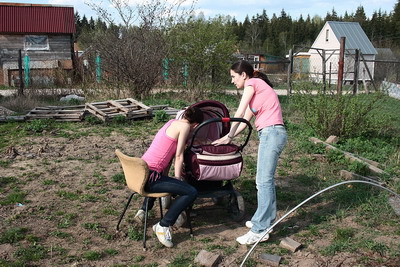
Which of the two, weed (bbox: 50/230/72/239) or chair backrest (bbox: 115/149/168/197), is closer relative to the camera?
chair backrest (bbox: 115/149/168/197)

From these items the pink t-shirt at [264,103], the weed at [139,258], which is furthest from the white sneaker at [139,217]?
the pink t-shirt at [264,103]

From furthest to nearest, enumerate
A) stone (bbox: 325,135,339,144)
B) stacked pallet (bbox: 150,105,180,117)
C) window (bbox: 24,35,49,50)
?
1. window (bbox: 24,35,49,50)
2. stacked pallet (bbox: 150,105,180,117)
3. stone (bbox: 325,135,339,144)

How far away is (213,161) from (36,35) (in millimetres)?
25185

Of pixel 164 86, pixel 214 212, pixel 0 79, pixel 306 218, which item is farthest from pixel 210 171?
pixel 0 79

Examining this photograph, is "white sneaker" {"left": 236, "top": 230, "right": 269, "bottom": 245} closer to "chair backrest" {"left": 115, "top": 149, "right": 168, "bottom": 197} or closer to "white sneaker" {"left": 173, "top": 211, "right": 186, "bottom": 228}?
"white sneaker" {"left": 173, "top": 211, "right": 186, "bottom": 228}

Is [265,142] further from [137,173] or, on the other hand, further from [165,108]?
[165,108]

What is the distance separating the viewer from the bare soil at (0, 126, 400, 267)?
408 centimetres

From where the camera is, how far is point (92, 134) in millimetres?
8859

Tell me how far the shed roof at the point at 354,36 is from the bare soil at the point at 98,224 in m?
35.0

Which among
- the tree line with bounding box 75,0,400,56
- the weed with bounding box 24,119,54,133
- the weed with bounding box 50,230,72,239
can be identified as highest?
the tree line with bounding box 75,0,400,56

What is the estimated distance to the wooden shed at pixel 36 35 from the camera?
26.0m

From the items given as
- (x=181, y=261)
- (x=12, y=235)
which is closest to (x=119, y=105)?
(x=12, y=235)

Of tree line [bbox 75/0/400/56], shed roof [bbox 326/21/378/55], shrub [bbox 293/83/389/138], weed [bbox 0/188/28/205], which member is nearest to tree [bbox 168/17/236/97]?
shrub [bbox 293/83/389/138]

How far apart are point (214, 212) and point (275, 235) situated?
96 cm
